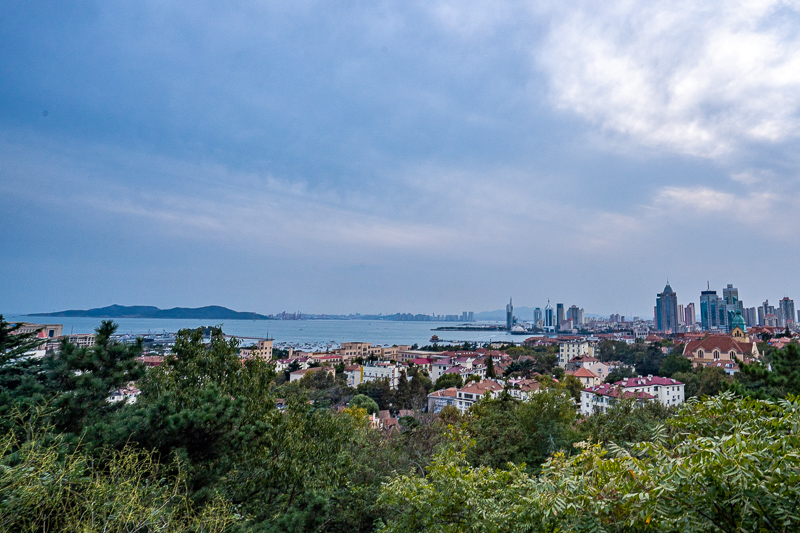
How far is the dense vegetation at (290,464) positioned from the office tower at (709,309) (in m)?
141

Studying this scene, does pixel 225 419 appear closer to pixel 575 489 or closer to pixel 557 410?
pixel 575 489

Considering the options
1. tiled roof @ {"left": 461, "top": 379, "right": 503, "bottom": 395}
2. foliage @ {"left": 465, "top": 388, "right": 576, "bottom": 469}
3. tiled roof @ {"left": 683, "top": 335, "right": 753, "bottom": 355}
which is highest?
foliage @ {"left": 465, "top": 388, "right": 576, "bottom": 469}

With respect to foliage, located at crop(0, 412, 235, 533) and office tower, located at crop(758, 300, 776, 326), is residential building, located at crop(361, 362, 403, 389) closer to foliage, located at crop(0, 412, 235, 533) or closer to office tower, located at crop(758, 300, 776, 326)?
foliage, located at crop(0, 412, 235, 533)

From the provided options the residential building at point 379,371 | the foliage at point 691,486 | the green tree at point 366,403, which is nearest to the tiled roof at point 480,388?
the green tree at point 366,403

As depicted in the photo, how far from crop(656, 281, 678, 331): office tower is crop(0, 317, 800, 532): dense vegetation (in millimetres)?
145387

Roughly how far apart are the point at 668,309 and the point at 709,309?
38.8ft

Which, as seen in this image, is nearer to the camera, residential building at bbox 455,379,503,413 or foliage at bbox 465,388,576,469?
foliage at bbox 465,388,576,469

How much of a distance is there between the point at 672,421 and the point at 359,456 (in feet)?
22.3

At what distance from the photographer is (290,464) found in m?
5.82

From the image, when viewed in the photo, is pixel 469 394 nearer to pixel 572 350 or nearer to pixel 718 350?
pixel 718 350

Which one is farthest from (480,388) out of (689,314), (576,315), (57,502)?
(576,315)

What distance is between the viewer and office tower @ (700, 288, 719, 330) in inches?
4899

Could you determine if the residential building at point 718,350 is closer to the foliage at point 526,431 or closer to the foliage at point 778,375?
the foliage at point 778,375

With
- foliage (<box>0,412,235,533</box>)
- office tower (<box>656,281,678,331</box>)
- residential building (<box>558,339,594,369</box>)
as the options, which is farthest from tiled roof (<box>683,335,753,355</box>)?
office tower (<box>656,281,678,331</box>)
